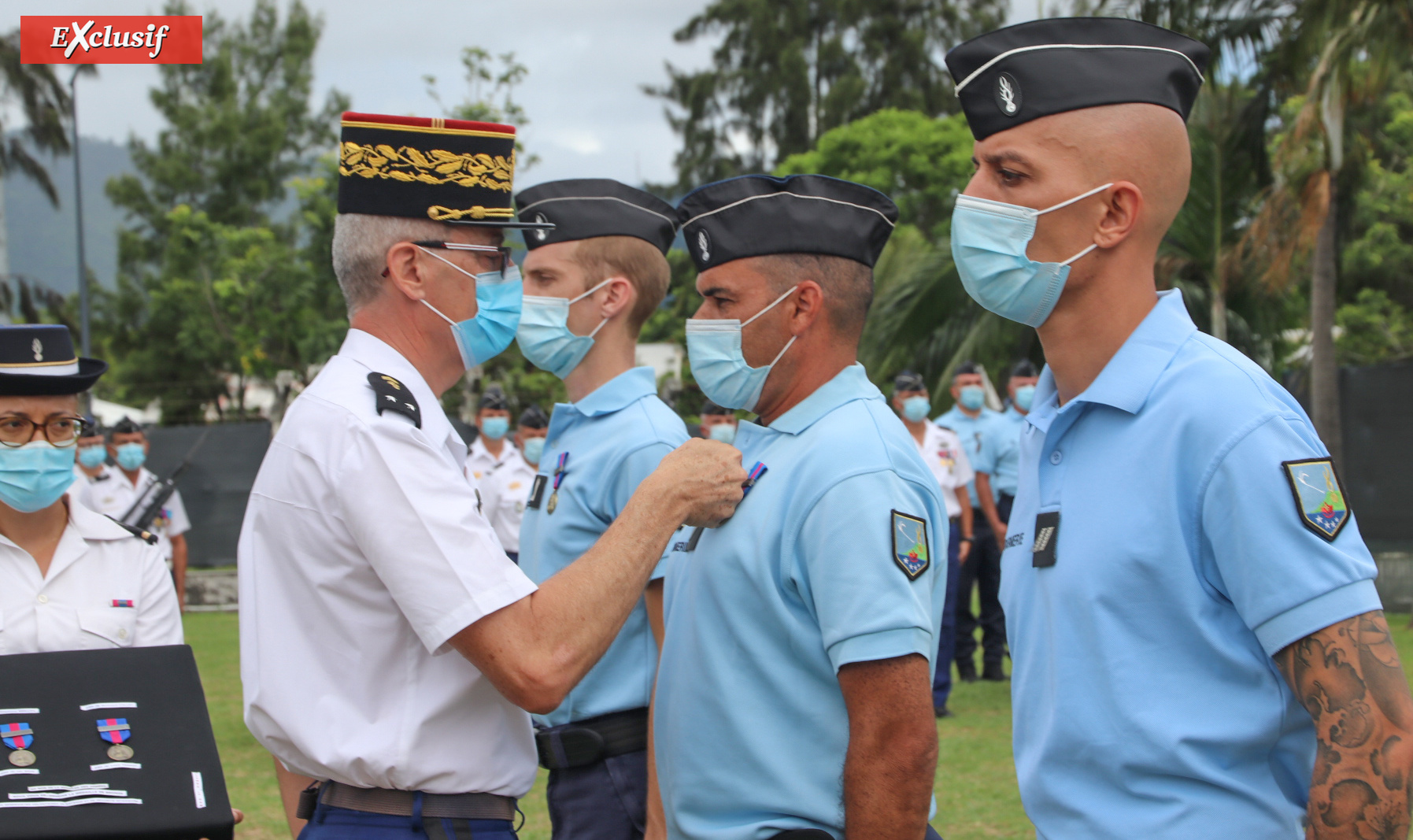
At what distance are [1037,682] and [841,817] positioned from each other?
483 mm

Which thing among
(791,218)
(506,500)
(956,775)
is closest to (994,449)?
(956,775)

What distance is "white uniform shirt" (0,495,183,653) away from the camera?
130 inches

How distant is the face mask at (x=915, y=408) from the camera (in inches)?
392

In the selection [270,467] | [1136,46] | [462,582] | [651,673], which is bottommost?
[651,673]

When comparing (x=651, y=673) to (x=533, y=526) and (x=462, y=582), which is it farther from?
(x=462, y=582)

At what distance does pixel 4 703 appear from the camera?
2498 millimetres

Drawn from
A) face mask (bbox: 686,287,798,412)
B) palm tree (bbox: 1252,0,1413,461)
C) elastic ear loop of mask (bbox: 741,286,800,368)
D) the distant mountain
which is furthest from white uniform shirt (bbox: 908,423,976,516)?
the distant mountain

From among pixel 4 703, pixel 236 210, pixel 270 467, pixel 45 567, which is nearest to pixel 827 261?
pixel 270 467

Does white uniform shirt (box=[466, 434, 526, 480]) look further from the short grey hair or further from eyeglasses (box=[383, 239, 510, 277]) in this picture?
the short grey hair

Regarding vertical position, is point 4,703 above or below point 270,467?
below

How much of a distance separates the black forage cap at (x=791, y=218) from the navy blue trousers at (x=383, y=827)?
1329mm

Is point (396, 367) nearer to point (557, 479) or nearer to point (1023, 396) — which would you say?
point (557, 479)

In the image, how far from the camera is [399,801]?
7.48 feet

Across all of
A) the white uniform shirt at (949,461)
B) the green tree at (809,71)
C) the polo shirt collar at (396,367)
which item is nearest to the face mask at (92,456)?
the white uniform shirt at (949,461)
